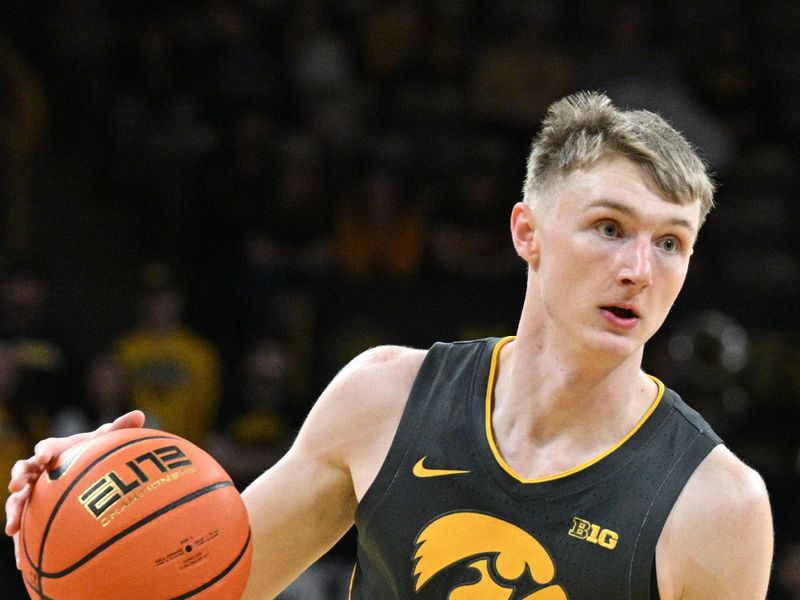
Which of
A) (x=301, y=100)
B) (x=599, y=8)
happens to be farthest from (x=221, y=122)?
(x=599, y=8)

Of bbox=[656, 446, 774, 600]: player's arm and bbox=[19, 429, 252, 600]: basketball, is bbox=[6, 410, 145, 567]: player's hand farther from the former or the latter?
bbox=[656, 446, 774, 600]: player's arm

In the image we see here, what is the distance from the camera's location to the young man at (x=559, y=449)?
2906mm

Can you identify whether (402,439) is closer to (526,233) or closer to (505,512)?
(505,512)

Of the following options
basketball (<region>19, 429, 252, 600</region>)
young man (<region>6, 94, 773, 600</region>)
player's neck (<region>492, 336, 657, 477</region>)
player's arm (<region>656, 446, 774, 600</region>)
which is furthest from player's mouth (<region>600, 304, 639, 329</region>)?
basketball (<region>19, 429, 252, 600</region>)

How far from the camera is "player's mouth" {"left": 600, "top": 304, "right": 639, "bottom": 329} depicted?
116 inches

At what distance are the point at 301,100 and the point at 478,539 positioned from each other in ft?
22.6

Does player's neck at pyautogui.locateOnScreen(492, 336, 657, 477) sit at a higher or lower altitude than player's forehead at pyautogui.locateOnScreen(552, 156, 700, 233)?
lower

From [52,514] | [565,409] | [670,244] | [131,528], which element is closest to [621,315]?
[670,244]

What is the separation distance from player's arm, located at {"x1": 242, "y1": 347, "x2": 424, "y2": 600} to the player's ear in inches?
16.9

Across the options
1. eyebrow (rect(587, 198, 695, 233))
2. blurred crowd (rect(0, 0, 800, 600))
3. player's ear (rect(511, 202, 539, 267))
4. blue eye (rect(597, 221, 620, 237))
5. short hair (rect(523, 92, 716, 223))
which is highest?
short hair (rect(523, 92, 716, 223))

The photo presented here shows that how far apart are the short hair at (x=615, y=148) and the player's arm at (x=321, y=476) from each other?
622 millimetres

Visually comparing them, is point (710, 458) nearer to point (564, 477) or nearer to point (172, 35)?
point (564, 477)

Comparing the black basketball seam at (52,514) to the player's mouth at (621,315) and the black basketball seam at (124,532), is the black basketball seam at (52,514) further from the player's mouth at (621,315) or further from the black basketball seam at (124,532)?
the player's mouth at (621,315)

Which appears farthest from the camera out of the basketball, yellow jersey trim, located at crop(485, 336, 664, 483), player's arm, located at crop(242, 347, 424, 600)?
player's arm, located at crop(242, 347, 424, 600)
